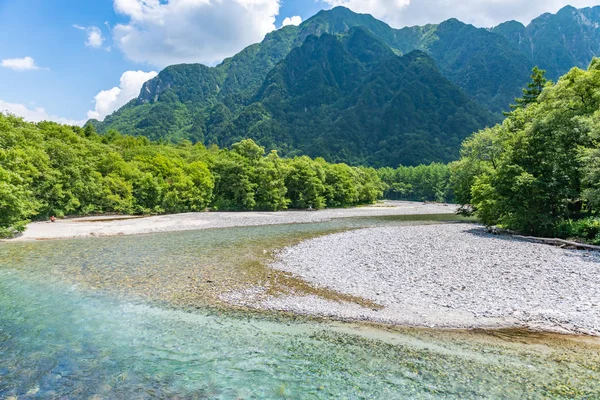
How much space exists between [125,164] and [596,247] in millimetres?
69777

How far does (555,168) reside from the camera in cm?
2947

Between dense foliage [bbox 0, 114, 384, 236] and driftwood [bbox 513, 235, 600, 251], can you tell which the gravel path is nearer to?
driftwood [bbox 513, 235, 600, 251]

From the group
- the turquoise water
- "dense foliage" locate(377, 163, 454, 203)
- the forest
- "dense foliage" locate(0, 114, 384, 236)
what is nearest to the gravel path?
the turquoise water

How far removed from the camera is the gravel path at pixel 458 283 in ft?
41.1

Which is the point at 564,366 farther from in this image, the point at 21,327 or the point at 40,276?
the point at 40,276

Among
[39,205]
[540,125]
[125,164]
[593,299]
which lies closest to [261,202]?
[125,164]

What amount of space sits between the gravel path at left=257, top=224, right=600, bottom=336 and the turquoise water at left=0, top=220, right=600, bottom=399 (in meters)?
1.27

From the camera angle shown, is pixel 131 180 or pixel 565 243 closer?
pixel 565 243

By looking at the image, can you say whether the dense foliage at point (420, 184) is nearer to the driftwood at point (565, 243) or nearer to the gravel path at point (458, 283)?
the driftwood at point (565, 243)

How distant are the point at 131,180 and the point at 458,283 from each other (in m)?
61.8

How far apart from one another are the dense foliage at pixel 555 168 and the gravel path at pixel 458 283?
635 centimetres

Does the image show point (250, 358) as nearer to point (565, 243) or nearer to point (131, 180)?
point (565, 243)

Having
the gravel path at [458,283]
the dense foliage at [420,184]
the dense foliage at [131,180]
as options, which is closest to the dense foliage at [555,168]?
the gravel path at [458,283]

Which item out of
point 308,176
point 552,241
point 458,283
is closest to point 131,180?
point 308,176
